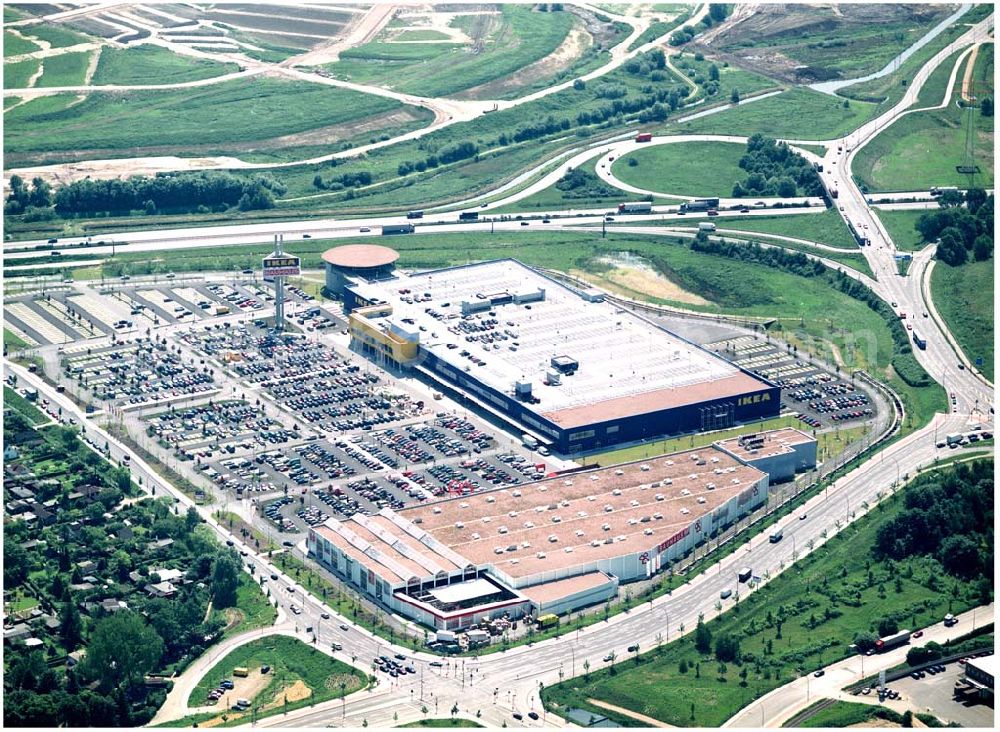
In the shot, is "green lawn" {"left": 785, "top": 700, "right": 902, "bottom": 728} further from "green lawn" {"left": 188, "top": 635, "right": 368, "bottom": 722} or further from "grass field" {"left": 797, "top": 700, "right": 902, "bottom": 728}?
"green lawn" {"left": 188, "top": 635, "right": 368, "bottom": 722}

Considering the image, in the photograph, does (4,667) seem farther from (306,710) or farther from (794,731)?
(794,731)

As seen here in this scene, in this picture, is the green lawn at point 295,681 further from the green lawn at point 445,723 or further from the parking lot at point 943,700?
the parking lot at point 943,700

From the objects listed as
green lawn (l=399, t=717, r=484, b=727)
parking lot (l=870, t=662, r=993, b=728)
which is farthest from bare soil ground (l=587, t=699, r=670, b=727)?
parking lot (l=870, t=662, r=993, b=728)

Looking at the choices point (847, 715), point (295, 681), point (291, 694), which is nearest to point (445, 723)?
point (291, 694)

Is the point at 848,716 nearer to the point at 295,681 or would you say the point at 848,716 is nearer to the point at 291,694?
the point at 291,694

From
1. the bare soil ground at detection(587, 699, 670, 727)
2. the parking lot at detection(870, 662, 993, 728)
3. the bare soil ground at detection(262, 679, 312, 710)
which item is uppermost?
the parking lot at detection(870, 662, 993, 728)

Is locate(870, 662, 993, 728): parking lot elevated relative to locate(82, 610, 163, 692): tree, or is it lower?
elevated
